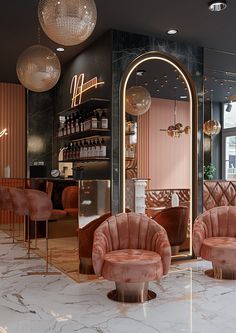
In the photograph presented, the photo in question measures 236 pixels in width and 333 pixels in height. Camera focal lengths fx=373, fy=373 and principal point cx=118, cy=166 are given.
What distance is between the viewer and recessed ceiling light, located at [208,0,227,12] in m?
4.18

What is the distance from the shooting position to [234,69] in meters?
7.38

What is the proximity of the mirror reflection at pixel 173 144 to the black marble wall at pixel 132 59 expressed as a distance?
0.56 ft

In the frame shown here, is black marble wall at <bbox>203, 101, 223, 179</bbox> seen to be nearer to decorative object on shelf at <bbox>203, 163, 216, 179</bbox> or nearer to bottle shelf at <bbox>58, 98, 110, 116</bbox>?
decorative object on shelf at <bbox>203, 163, 216, 179</bbox>

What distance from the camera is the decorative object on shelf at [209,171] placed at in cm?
1046

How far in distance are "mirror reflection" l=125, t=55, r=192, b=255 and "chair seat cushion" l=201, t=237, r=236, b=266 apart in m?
0.72

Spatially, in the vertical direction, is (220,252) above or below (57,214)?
below

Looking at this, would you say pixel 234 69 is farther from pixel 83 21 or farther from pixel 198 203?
pixel 83 21

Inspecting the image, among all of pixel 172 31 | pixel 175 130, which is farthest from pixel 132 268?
pixel 175 130

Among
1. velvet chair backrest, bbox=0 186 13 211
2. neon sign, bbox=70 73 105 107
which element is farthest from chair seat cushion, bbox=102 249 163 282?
velvet chair backrest, bbox=0 186 13 211

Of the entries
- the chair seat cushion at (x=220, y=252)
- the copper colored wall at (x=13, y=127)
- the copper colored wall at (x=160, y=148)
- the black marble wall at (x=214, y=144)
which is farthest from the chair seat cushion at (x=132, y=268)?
the black marble wall at (x=214, y=144)

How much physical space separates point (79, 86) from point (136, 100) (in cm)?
117

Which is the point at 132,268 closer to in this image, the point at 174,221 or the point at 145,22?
the point at 174,221

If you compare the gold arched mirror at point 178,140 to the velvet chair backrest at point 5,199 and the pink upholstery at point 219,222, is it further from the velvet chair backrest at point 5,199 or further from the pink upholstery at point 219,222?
the velvet chair backrest at point 5,199

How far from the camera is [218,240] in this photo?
4.66 m
